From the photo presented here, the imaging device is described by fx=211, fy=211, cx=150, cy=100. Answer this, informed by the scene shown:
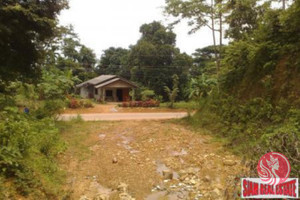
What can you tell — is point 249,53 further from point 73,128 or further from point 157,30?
point 157,30

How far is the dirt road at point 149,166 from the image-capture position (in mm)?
4152

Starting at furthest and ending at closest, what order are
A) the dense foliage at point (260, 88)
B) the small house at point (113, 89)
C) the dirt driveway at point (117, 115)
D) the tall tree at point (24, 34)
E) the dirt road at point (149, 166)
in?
the small house at point (113, 89)
the dirt driveway at point (117, 115)
the tall tree at point (24, 34)
the dense foliage at point (260, 88)
the dirt road at point (149, 166)

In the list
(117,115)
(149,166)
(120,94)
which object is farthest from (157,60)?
(149,166)

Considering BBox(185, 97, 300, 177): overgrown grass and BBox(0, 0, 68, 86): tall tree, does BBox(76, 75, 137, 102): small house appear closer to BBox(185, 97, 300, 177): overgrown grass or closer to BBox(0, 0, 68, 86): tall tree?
BBox(0, 0, 68, 86): tall tree

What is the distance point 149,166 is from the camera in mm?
5461

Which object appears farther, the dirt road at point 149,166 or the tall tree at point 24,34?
the tall tree at point 24,34

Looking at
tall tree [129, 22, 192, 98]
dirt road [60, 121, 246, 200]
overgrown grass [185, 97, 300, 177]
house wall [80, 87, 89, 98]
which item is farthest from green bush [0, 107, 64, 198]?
house wall [80, 87, 89, 98]

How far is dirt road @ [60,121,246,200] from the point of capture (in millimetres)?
4152

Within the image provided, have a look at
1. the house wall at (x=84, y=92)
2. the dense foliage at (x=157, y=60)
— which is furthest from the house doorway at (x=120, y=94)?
the house wall at (x=84, y=92)

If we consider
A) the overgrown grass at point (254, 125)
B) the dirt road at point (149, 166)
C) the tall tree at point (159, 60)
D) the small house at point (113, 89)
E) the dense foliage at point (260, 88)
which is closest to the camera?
the overgrown grass at point (254, 125)

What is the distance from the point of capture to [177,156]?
6090 mm

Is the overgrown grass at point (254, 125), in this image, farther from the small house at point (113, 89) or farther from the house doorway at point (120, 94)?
the house doorway at point (120, 94)

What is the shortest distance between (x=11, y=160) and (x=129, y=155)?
3189 millimetres

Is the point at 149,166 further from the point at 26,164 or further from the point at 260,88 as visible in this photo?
the point at 260,88
